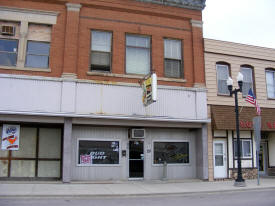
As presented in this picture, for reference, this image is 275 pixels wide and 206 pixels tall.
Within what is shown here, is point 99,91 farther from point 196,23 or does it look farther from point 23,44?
point 196,23

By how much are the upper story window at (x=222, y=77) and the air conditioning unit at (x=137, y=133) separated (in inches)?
201

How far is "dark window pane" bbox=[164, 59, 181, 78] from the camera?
16.3m

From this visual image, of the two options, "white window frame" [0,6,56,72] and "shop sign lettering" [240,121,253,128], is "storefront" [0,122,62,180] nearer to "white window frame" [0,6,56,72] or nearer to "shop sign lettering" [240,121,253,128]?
"white window frame" [0,6,56,72]

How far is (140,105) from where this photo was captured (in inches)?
593

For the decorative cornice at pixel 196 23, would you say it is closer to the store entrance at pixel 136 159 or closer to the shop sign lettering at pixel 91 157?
the store entrance at pixel 136 159

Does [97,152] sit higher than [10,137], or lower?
lower

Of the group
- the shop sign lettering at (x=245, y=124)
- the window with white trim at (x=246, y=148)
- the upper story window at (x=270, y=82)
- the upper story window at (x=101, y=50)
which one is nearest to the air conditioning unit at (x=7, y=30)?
the upper story window at (x=101, y=50)

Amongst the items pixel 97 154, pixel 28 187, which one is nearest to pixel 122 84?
pixel 97 154

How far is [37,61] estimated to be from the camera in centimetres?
1438

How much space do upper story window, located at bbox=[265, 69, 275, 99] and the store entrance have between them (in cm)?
869

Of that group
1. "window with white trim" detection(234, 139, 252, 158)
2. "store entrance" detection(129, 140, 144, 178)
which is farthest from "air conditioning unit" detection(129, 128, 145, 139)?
"window with white trim" detection(234, 139, 252, 158)

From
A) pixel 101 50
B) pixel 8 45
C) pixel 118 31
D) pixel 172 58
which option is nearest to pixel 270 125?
pixel 172 58

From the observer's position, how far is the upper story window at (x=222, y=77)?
1711 cm

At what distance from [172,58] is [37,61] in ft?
22.7
